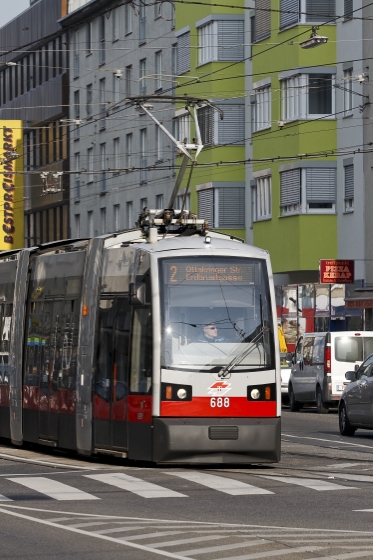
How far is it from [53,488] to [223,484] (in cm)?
177

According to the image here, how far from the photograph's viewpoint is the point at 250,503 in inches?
548

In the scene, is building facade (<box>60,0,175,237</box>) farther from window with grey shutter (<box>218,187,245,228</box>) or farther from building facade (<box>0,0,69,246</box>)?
window with grey shutter (<box>218,187,245,228</box>)

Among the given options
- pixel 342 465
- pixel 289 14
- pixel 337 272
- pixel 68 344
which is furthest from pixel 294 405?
pixel 342 465

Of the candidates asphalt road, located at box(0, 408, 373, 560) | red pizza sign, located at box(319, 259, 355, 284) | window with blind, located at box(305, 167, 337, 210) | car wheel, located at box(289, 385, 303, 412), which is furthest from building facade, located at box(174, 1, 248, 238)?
asphalt road, located at box(0, 408, 373, 560)

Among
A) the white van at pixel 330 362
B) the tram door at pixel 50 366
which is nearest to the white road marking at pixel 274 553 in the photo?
the tram door at pixel 50 366

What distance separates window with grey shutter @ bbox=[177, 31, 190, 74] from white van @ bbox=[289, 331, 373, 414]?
69.4ft

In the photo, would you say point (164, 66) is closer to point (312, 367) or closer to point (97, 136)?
point (97, 136)

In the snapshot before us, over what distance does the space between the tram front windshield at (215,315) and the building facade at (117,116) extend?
3957cm

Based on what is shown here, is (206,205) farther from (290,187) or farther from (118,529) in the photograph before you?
(118,529)

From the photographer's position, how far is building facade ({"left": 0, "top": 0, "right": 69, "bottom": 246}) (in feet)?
234

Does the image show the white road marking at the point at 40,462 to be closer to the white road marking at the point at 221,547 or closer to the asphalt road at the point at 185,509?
the asphalt road at the point at 185,509

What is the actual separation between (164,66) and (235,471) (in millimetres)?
43629

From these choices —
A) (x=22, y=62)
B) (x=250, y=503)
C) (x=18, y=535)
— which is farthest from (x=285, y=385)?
(x=22, y=62)

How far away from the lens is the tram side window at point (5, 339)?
22.3m
